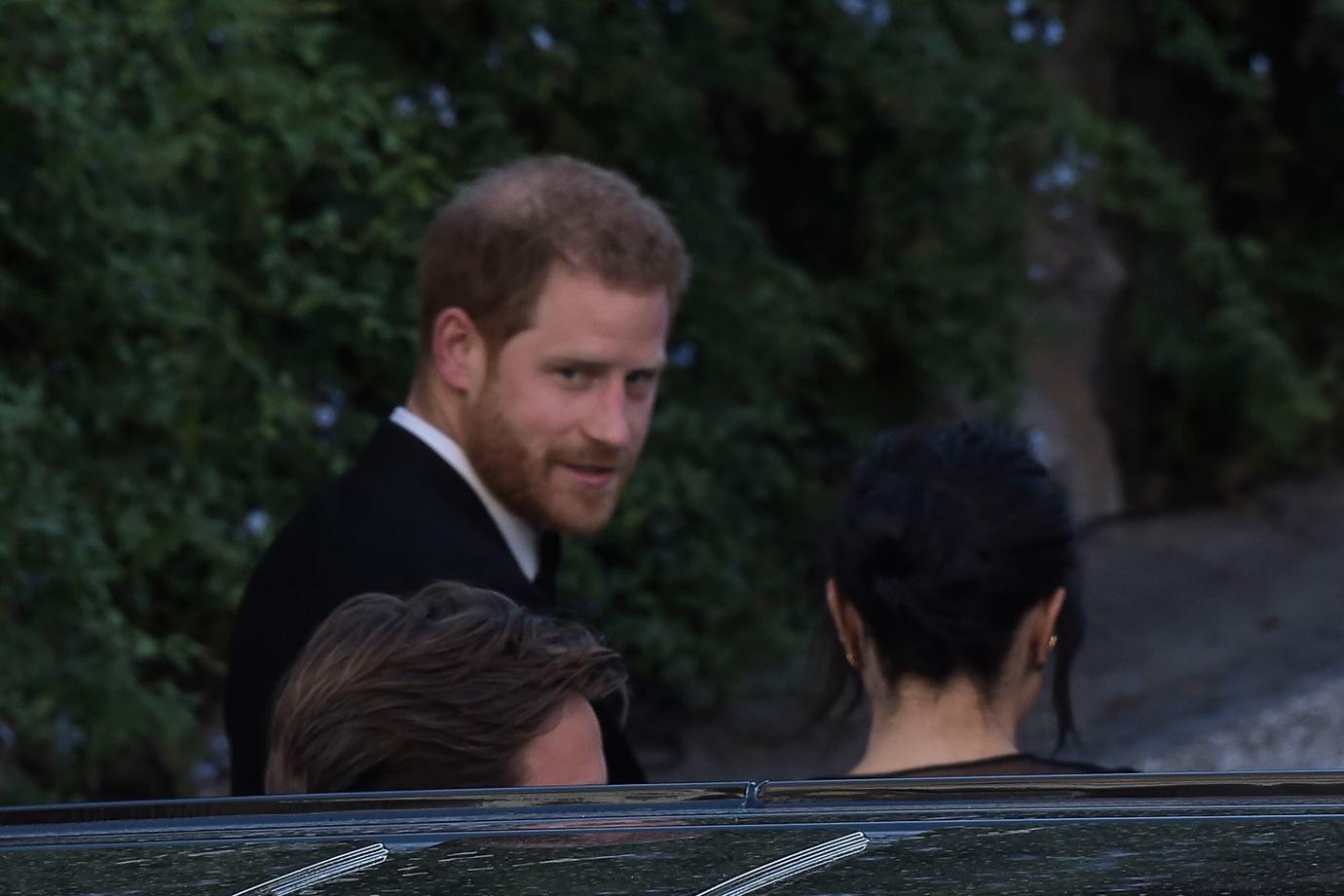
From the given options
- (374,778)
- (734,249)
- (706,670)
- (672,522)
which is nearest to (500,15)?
(734,249)

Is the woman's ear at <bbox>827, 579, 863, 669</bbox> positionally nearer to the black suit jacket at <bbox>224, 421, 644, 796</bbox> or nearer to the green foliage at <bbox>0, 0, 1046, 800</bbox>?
the black suit jacket at <bbox>224, 421, 644, 796</bbox>

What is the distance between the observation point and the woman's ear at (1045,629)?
95.7 inches

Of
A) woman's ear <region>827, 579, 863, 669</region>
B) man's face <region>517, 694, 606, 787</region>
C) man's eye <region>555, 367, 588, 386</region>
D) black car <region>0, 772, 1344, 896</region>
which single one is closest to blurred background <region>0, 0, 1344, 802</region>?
man's eye <region>555, 367, 588, 386</region>

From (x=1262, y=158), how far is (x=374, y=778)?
8.04 metres

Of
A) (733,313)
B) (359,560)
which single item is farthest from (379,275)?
(359,560)

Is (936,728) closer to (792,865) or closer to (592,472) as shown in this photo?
(592,472)

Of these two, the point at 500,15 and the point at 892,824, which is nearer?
the point at 892,824

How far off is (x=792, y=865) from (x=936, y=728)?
1023 mm

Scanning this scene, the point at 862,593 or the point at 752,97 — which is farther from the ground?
the point at 752,97

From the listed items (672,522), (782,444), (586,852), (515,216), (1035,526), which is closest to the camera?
(586,852)

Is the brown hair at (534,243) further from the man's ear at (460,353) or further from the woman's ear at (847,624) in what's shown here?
the woman's ear at (847,624)

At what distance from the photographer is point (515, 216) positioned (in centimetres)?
271

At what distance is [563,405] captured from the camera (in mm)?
2697

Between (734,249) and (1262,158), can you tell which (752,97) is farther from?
(1262,158)
